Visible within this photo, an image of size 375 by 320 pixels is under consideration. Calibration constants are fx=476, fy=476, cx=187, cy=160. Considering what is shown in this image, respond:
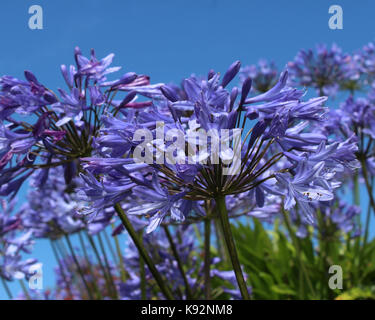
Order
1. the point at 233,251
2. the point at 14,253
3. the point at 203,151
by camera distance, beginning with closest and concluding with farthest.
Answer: the point at 203,151 < the point at 233,251 < the point at 14,253

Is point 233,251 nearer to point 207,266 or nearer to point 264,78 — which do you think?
point 207,266

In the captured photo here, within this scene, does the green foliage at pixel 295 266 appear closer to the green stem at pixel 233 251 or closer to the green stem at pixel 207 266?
the green stem at pixel 207 266

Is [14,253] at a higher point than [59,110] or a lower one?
lower

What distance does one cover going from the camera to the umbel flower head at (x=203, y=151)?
198 cm

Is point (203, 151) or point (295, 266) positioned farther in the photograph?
point (295, 266)

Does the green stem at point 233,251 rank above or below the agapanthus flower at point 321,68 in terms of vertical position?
below

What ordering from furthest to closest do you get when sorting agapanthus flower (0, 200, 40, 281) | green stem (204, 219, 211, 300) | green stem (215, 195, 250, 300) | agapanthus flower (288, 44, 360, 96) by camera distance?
agapanthus flower (288, 44, 360, 96), agapanthus flower (0, 200, 40, 281), green stem (204, 219, 211, 300), green stem (215, 195, 250, 300)

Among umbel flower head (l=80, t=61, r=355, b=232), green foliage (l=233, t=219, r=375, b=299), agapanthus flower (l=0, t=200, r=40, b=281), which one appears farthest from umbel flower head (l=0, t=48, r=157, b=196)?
green foliage (l=233, t=219, r=375, b=299)

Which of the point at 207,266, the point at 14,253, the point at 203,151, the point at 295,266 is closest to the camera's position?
the point at 203,151

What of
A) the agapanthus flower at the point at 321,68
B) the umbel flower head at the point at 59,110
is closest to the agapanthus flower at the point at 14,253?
the umbel flower head at the point at 59,110

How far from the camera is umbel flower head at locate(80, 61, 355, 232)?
1.98 meters

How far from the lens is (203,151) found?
1.96 meters

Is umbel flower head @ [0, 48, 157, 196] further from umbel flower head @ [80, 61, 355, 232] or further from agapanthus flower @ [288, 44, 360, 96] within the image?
agapanthus flower @ [288, 44, 360, 96]

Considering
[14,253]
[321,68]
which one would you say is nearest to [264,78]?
[321,68]
